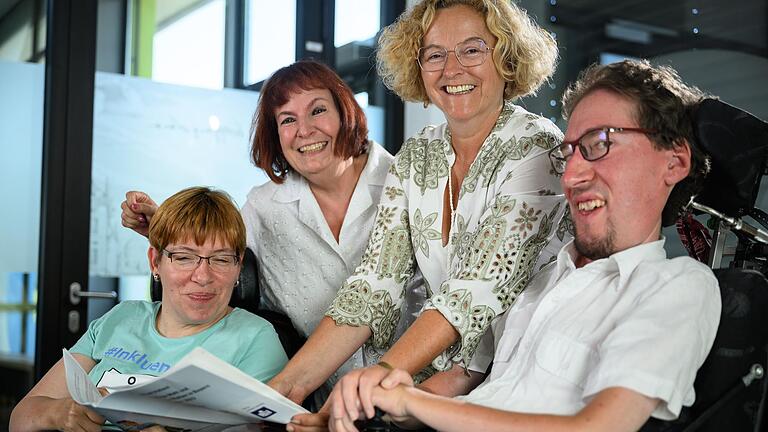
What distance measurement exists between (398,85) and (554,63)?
1.20ft

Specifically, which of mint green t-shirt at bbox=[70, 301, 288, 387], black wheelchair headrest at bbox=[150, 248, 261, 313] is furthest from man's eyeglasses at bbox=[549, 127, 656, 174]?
black wheelchair headrest at bbox=[150, 248, 261, 313]

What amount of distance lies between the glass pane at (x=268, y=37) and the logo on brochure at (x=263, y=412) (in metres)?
2.89

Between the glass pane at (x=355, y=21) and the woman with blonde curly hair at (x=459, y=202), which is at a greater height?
the glass pane at (x=355, y=21)

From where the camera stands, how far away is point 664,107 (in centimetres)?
143

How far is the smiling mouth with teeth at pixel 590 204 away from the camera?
142 cm

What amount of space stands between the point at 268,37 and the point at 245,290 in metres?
2.35

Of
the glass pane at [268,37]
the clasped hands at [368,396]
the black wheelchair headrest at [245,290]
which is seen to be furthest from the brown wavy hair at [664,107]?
the glass pane at [268,37]

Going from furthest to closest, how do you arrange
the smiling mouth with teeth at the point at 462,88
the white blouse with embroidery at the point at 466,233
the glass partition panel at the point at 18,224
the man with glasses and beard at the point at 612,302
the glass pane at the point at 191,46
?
the glass pane at the point at 191,46
the glass partition panel at the point at 18,224
the smiling mouth with teeth at the point at 462,88
the white blouse with embroidery at the point at 466,233
the man with glasses and beard at the point at 612,302

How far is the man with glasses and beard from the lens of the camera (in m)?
1.22

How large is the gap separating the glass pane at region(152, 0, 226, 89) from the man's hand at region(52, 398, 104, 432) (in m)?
2.34

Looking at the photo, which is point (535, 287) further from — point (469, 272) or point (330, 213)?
point (330, 213)

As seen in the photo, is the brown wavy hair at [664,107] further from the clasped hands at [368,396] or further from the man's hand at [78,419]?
the man's hand at [78,419]

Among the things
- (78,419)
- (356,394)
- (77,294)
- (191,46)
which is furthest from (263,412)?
(191,46)

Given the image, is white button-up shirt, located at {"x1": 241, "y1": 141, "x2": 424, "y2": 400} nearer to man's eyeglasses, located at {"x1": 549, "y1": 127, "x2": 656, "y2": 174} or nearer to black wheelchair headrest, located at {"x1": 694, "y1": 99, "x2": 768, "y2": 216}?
man's eyeglasses, located at {"x1": 549, "y1": 127, "x2": 656, "y2": 174}
